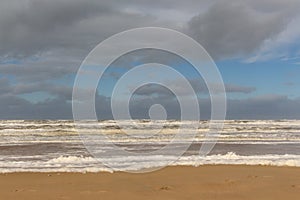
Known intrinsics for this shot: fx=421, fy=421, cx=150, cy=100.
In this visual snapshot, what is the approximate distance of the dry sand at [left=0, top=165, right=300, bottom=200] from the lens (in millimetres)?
9773

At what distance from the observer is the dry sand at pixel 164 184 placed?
9.77 m

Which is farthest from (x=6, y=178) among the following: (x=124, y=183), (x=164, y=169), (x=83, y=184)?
(x=164, y=169)

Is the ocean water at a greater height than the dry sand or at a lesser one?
greater

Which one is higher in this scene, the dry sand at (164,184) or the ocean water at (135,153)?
the ocean water at (135,153)

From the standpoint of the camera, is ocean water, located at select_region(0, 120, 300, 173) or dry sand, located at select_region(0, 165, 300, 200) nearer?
dry sand, located at select_region(0, 165, 300, 200)

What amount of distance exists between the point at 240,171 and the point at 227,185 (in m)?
3.03

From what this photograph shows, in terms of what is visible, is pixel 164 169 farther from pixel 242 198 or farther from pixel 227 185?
pixel 242 198

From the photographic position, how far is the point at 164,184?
11.3 metres

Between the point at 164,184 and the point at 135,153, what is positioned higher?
the point at 135,153

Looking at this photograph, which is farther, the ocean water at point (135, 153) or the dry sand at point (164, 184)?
the ocean water at point (135, 153)

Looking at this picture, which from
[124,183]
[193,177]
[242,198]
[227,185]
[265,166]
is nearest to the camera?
[242,198]

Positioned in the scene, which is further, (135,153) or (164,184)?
(135,153)

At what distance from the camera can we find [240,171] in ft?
44.8

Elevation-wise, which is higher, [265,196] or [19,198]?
[19,198]
